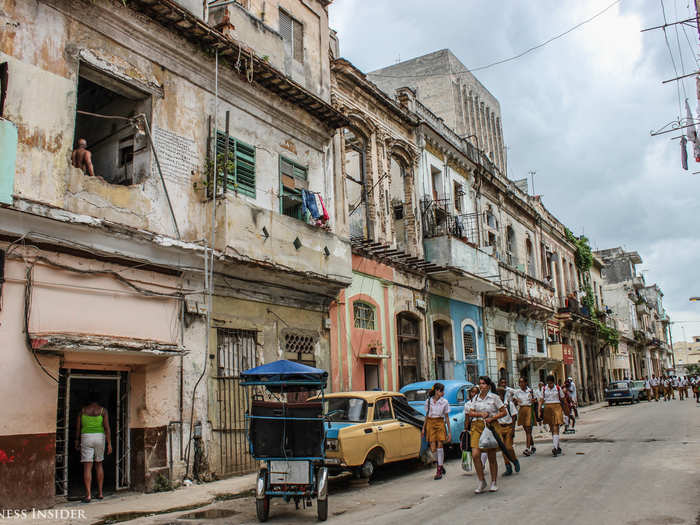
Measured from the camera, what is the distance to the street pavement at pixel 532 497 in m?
7.15

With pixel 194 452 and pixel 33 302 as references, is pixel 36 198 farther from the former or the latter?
pixel 194 452

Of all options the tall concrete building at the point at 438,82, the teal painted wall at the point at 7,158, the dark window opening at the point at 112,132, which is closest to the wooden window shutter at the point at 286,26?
the dark window opening at the point at 112,132

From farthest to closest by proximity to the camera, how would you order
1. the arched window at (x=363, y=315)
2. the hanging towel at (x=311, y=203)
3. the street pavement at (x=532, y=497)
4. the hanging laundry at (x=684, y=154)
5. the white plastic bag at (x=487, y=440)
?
the arched window at (x=363, y=315), the hanging towel at (x=311, y=203), the hanging laundry at (x=684, y=154), the white plastic bag at (x=487, y=440), the street pavement at (x=532, y=497)

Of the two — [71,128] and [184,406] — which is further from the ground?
[71,128]

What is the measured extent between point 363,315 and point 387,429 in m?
6.64

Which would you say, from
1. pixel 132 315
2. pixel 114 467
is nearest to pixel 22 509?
pixel 114 467

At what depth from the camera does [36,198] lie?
29.5 ft

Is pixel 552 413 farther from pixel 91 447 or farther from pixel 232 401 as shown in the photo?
pixel 91 447

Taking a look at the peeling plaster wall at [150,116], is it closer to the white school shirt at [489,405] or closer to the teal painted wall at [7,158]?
the teal painted wall at [7,158]

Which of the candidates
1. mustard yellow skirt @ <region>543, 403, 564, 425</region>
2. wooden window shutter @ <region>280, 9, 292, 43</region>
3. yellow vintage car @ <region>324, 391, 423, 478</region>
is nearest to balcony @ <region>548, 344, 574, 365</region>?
mustard yellow skirt @ <region>543, 403, 564, 425</region>

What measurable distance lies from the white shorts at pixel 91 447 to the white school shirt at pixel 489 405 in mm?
5919

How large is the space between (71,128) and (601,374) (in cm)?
4280

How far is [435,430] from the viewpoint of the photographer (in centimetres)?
1097

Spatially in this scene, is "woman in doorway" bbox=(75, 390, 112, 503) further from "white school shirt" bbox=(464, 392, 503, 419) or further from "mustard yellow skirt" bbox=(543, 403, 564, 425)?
"mustard yellow skirt" bbox=(543, 403, 564, 425)
